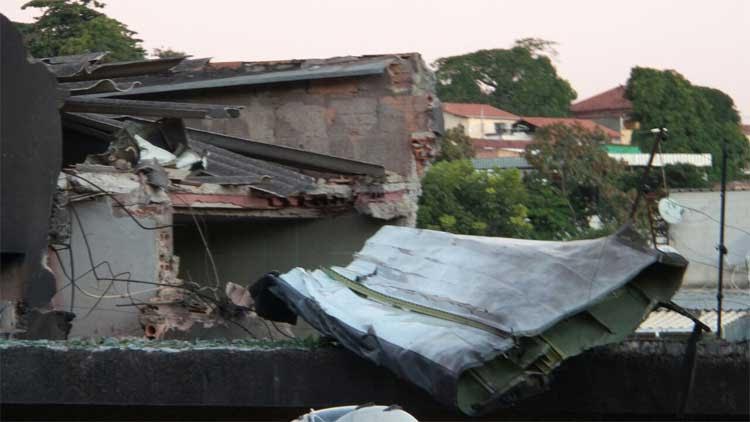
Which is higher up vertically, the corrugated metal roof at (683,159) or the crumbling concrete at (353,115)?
the crumbling concrete at (353,115)

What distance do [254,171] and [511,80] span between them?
64.7 meters

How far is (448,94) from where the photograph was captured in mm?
73562

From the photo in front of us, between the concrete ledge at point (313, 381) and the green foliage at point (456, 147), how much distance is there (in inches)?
1616

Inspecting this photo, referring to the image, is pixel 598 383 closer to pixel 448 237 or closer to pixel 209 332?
pixel 448 237

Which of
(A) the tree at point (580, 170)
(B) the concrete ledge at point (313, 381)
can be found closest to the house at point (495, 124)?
(A) the tree at point (580, 170)

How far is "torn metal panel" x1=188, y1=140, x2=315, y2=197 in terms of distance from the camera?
11.7m

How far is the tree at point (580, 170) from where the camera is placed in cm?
4378

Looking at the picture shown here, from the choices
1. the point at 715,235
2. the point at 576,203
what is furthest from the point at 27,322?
the point at 576,203

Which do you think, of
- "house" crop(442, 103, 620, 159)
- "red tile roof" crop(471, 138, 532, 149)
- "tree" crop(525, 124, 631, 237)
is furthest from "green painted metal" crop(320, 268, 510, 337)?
"house" crop(442, 103, 620, 159)

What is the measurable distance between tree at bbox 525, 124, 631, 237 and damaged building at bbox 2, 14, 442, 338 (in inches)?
1167

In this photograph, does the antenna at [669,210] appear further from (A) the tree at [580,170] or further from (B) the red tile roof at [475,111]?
(B) the red tile roof at [475,111]

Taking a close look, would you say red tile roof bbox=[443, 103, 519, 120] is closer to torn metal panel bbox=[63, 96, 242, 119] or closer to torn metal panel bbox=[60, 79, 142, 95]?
torn metal panel bbox=[63, 96, 242, 119]

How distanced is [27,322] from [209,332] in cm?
274

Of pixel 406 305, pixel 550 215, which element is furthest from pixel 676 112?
pixel 406 305
